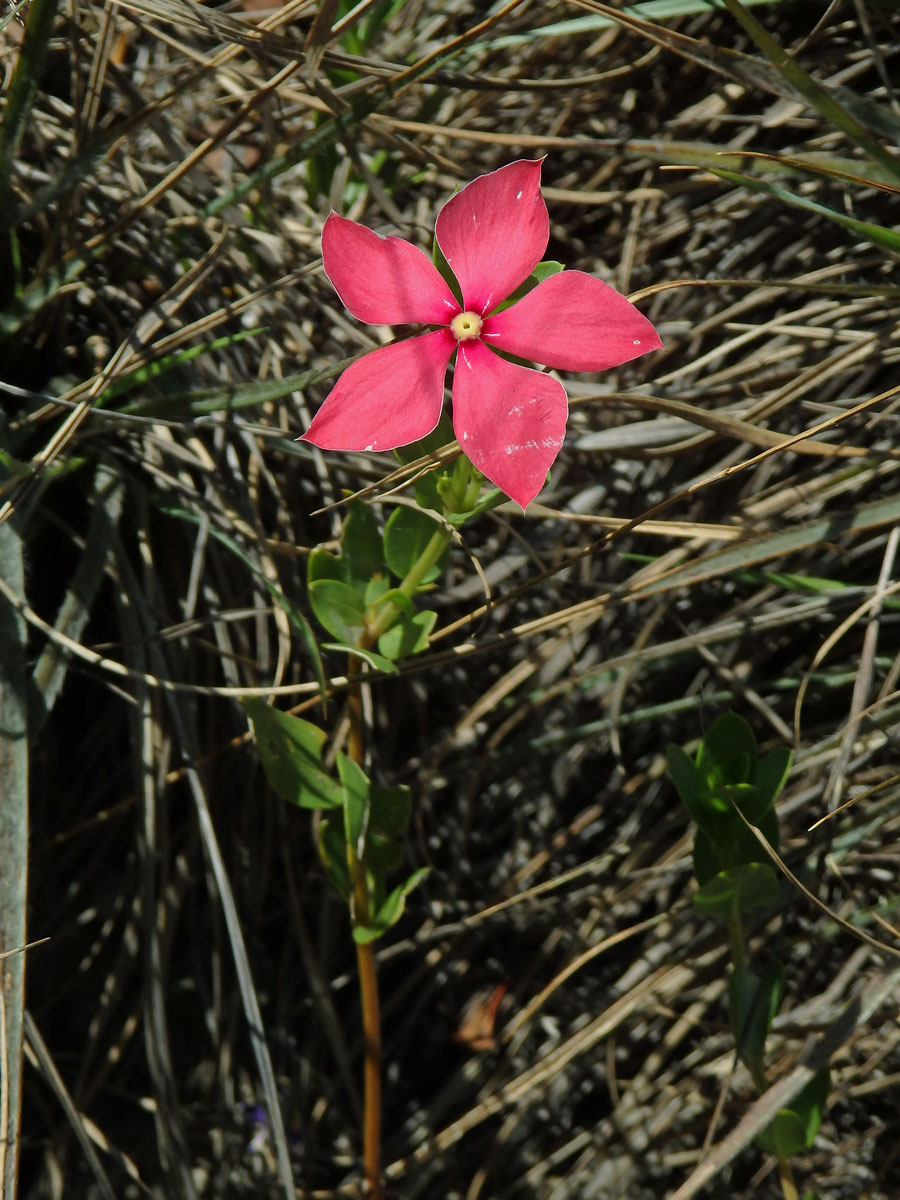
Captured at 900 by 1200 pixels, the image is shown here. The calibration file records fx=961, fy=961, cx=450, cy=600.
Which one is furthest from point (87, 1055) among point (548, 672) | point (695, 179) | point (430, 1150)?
point (695, 179)

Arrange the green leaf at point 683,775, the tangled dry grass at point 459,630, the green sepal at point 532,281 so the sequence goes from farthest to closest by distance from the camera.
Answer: the tangled dry grass at point 459,630, the green leaf at point 683,775, the green sepal at point 532,281

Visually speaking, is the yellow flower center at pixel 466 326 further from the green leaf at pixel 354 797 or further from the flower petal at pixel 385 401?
the green leaf at pixel 354 797

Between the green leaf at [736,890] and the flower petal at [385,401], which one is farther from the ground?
the flower petal at [385,401]

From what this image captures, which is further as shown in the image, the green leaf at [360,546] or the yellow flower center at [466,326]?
the green leaf at [360,546]

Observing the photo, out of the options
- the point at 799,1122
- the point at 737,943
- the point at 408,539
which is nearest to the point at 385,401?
the point at 408,539

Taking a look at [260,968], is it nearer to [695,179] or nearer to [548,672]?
[548,672]

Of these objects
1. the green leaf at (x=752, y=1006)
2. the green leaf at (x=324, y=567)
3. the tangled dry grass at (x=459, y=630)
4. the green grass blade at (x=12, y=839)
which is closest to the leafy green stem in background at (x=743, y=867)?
the green leaf at (x=752, y=1006)

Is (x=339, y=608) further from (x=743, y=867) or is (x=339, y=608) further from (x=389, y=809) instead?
(x=743, y=867)
